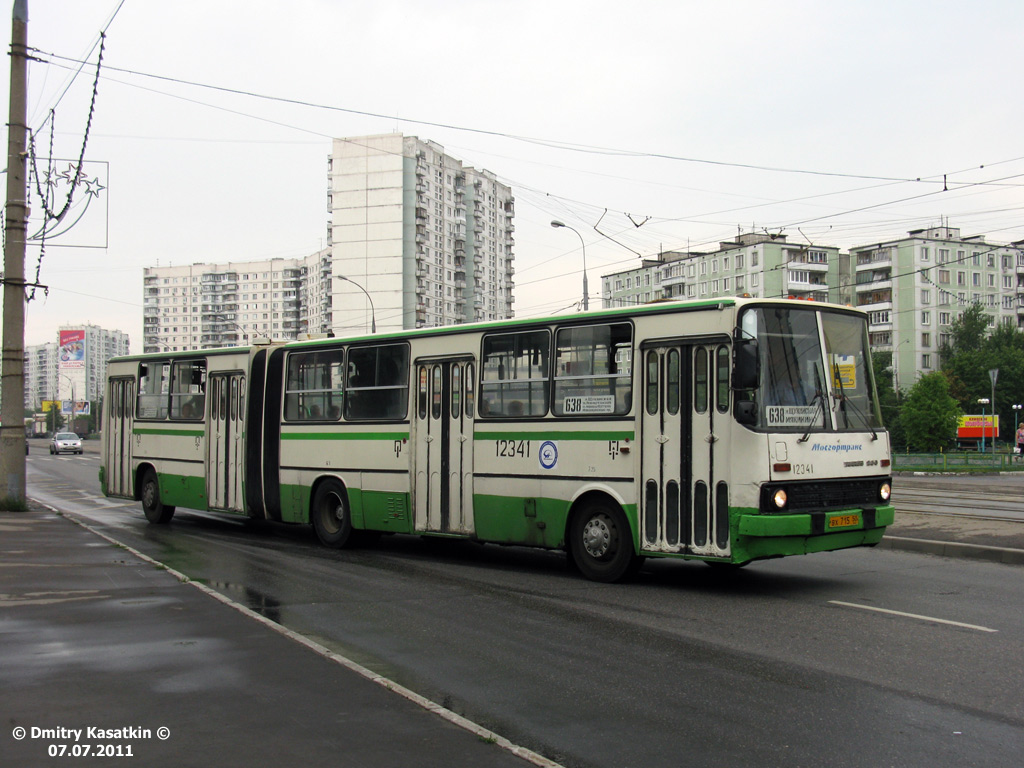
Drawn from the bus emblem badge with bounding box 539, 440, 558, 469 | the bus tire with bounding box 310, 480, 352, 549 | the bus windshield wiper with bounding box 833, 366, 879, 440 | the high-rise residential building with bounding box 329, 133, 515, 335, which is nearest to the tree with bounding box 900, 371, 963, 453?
the high-rise residential building with bounding box 329, 133, 515, 335

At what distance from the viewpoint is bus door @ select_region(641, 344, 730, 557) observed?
967cm

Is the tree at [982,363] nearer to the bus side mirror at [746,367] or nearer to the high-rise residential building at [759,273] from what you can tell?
the high-rise residential building at [759,273]

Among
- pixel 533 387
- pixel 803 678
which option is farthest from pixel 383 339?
pixel 803 678

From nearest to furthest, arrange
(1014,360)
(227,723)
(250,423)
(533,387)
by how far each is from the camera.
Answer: (227,723) < (533,387) < (250,423) < (1014,360)

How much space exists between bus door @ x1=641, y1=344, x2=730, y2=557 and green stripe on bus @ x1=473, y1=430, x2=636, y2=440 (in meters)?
0.36

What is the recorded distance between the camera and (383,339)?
1393 centimetres

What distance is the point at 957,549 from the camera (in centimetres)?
1246

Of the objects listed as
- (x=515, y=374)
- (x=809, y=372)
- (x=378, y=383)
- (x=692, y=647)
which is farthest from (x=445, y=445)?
(x=692, y=647)

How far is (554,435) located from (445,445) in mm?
2039

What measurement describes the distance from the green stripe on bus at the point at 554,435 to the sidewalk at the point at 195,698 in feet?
13.6

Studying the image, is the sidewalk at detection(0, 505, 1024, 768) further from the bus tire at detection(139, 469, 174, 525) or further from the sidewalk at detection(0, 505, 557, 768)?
the bus tire at detection(139, 469, 174, 525)

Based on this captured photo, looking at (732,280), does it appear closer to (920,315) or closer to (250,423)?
(920,315)

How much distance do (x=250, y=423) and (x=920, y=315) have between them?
95654mm

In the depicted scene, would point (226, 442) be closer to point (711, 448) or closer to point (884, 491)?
point (711, 448)
